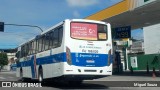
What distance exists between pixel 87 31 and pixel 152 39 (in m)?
43.5

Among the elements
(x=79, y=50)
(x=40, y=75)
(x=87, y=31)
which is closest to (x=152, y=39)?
(x=40, y=75)

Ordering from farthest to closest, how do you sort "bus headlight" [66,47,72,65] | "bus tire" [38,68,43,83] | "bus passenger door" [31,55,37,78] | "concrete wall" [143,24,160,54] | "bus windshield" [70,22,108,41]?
"concrete wall" [143,24,160,54] < "bus passenger door" [31,55,37,78] < "bus tire" [38,68,43,83] < "bus windshield" [70,22,108,41] < "bus headlight" [66,47,72,65]

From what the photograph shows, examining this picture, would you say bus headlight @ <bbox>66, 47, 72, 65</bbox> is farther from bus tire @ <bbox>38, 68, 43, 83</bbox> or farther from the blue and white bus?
Result: bus tire @ <bbox>38, 68, 43, 83</bbox>

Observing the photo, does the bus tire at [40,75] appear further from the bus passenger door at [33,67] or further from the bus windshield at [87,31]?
the bus windshield at [87,31]

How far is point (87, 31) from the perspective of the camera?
58.1ft

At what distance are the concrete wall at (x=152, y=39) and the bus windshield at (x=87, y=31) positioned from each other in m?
40.6

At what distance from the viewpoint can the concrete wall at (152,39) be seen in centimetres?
5797

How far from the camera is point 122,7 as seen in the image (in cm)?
2934

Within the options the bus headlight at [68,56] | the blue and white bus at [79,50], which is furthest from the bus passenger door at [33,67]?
the bus headlight at [68,56]

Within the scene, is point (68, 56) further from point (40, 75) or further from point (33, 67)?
point (33, 67)

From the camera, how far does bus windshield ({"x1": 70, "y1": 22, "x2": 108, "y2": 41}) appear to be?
690 inches

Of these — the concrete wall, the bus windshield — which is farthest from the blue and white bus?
the concrete wall

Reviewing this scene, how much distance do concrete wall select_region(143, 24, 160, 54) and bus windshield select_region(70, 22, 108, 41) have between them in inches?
1597

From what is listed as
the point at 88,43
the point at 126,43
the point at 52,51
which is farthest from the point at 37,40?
the point at 126,43
